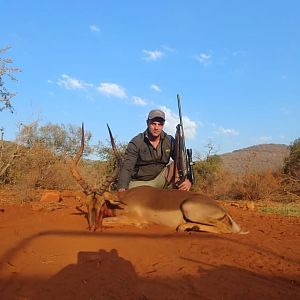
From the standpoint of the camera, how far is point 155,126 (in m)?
7.69

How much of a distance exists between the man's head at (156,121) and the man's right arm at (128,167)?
0.49 meters

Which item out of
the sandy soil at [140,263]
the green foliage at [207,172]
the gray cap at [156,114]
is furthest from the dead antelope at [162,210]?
the green foliage at [207,172]

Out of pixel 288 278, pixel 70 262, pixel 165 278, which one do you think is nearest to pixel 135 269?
pixel 165 278

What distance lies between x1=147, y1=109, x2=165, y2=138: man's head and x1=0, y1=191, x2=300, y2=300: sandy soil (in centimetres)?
224

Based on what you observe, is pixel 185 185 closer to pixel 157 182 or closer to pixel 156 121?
pixel 157 182

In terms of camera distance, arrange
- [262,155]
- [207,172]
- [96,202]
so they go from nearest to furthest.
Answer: [96,202] → [207,172] → [262,155]

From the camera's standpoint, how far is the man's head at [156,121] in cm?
764

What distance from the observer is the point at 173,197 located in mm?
6398

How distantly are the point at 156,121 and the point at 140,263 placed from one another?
400 centimetres

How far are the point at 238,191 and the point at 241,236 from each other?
307 inches

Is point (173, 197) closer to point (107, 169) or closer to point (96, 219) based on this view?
point (96, 219)

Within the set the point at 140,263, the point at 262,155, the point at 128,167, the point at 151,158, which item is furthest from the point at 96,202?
the point at 262,155

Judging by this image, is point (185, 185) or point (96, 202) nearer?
point (96, 202)

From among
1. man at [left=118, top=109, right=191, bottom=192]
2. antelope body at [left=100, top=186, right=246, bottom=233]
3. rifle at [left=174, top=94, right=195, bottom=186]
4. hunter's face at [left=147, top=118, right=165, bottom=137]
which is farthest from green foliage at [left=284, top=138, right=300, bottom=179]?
antelope body at [left=100, top=186, right=246, bottom=233]
